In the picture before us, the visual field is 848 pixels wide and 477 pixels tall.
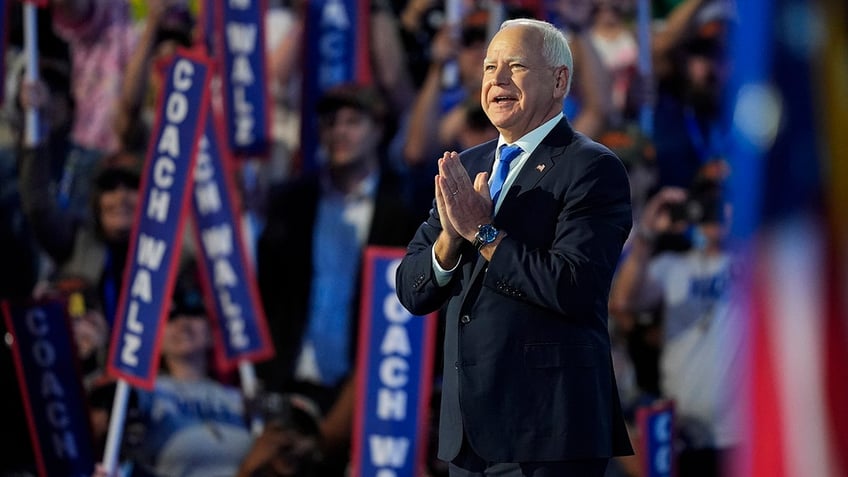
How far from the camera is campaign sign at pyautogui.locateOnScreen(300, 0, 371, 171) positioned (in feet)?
15.0

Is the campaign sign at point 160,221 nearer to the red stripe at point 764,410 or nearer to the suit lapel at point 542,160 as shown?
the suit lapel at point 542,160

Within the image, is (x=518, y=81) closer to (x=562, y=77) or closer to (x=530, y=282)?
(x=562, y=77)

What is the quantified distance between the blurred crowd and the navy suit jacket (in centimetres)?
244

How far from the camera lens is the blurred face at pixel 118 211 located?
4777 mm

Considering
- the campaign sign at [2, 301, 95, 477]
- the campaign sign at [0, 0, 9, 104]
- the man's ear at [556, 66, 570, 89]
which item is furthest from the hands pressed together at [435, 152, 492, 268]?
the campaign sign at [0, 0, 9, 104]

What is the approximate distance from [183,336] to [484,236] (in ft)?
10.2

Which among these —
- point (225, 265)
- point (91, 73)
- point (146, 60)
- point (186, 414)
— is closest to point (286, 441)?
point (186, 414)

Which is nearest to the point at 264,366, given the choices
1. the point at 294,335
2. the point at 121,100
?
the point at 294,335

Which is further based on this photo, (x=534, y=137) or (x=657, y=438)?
(x=657, y=438)

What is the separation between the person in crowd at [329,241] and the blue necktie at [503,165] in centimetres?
254

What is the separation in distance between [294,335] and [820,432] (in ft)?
13.0

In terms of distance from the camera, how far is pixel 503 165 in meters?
1.85

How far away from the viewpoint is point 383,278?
13.9ft

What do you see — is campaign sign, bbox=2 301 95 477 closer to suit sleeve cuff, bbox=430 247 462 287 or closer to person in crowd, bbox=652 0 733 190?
person in crowd, bbox=652 0 733 190
